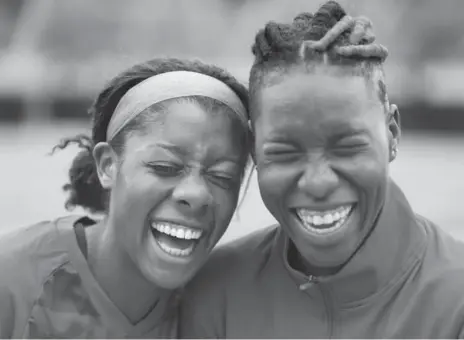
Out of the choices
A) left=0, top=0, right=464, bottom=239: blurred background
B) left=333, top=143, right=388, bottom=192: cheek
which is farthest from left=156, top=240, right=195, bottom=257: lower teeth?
left=0, top=0, right=464, bottom=239: blurred background

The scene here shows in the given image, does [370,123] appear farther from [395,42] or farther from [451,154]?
[395,42]

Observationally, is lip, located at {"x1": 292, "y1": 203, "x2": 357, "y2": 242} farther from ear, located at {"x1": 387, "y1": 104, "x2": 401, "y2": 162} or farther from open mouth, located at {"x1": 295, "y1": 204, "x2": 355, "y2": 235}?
ear, located at {"x1": 387, "y1": 104, "x2": 401, "y2": 162}

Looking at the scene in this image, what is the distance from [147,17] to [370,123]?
14.9 metres

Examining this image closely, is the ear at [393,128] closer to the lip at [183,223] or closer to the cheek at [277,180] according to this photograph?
the cheek at [277,180]

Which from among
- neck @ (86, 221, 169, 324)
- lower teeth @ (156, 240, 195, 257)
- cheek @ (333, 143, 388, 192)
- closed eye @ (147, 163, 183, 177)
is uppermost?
cheek @ (333, 143, 388, 192)

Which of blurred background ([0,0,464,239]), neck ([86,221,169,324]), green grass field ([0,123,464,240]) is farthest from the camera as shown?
blurred background ([0,0,464,239])

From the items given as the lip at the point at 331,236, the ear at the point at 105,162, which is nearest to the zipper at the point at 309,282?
the lip at the point at 331,236

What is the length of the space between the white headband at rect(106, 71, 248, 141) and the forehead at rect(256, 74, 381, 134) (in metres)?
0.29

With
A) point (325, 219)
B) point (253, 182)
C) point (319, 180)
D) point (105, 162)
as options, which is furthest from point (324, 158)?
point (253, 182)

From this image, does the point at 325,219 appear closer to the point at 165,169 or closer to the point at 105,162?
the point at 165,169

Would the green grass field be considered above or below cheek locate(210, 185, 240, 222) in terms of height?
below

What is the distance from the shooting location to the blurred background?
14766 millimetres

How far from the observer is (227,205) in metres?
2.52

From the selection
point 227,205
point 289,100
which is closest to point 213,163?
point 227,205
